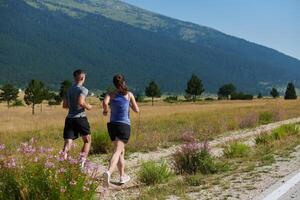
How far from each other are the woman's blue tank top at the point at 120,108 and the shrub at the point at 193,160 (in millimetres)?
1820

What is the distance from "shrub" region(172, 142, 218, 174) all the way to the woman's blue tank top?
1820 millimetres

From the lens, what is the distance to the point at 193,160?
11.2m

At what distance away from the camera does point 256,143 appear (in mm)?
17203

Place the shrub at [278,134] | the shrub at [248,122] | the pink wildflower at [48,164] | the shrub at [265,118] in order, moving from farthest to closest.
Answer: the shrub at [265,118], the shrub at [248,122], the shrub at [278,134], the pink wildflower at [48,164]

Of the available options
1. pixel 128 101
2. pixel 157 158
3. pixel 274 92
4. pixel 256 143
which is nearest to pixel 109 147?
pixel 157 158

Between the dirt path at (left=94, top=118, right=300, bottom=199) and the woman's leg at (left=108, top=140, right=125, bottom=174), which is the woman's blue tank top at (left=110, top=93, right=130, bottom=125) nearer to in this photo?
the woman's leg at (left=108, top=140, right=125, bottom=174)

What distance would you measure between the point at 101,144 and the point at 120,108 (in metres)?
6.10

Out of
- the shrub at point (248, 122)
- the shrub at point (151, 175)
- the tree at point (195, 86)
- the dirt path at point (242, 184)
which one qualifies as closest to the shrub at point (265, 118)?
the shrub at point (248, 122)

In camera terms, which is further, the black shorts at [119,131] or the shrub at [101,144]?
the shrub at [101,144]

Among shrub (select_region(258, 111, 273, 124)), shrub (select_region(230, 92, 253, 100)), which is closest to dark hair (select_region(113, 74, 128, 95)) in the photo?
shrub (select_region(258, 111, 273, 124))

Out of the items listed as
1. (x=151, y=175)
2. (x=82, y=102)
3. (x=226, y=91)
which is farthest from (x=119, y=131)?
(x=226, y=91)

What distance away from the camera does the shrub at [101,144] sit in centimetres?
1581

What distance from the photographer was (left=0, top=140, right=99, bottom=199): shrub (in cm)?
685

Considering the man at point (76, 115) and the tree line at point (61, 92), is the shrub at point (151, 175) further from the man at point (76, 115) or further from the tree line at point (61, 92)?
the tree line at point (61, 92)
